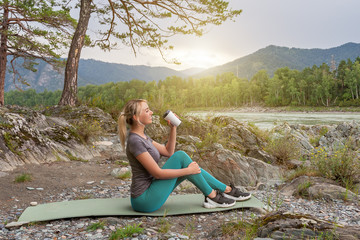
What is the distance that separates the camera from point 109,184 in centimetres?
545

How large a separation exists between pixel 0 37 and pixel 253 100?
6692cm

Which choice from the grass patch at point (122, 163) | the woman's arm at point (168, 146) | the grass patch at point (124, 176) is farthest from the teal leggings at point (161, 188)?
the grass patch at point (122, 163)

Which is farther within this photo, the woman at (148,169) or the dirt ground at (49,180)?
the dirt ground at (49,180)

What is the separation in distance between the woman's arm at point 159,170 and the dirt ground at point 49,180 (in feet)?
7.38

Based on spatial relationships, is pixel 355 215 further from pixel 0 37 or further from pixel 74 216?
pixel 0 37

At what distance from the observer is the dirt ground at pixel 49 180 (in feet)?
14.4

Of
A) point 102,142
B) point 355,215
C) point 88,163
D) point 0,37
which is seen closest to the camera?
point 355,215

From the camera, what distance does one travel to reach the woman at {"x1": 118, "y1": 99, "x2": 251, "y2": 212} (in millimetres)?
3361

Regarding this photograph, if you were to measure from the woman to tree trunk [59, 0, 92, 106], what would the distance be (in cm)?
926

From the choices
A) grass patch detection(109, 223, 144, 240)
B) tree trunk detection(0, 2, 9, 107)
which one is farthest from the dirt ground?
tree trunk detection(0, 2, 9, 107)

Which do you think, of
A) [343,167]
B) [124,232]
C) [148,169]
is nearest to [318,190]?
[343,167]

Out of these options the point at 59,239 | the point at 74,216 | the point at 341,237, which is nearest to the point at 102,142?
the point at 74,216

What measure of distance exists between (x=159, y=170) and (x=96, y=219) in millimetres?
1034

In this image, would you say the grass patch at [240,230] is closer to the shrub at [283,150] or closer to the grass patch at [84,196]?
the grass patch at [84,196]
